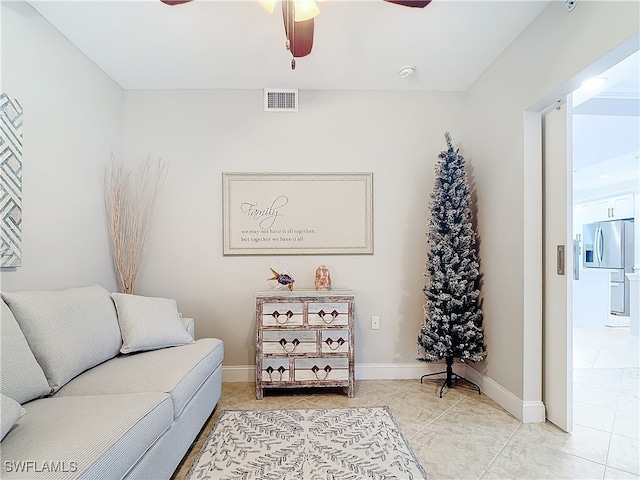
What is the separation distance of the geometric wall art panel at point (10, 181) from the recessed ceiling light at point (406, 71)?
269cm

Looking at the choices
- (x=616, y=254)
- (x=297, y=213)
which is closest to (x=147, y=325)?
(x=297, y=213)

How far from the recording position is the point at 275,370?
2.95 meters

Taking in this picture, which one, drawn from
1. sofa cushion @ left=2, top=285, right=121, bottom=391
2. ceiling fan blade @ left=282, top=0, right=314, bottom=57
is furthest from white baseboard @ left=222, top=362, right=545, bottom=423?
ceiling fan blade @ left=282, top=0, right=314, bottom=57

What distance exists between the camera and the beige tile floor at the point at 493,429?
6.50 ft

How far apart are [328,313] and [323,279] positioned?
0.38 metres

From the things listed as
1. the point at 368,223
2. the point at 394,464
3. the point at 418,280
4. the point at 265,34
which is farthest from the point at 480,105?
the point at 394,464

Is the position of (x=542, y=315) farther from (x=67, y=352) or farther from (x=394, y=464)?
(x=67, y=352)

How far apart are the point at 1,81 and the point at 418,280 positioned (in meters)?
3.31

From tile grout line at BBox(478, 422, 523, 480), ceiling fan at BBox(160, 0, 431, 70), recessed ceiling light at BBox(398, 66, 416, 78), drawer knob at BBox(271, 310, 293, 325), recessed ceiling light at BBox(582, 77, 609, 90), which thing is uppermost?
recessed ceiling light at BBox(398, 66, 416, 78)

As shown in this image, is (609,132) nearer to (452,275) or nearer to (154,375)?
(452,275)

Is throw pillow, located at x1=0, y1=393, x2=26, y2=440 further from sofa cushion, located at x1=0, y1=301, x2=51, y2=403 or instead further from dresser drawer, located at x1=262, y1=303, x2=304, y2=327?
dresser drawer, located at x1=262, y1=303, x2=304, y2=327

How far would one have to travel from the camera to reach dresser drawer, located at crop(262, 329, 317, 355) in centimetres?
294

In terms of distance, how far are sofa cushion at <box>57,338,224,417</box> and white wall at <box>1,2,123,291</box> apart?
78 cm

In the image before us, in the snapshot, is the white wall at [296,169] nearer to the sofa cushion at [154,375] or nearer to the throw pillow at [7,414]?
the sofa cushion at [154,375]
